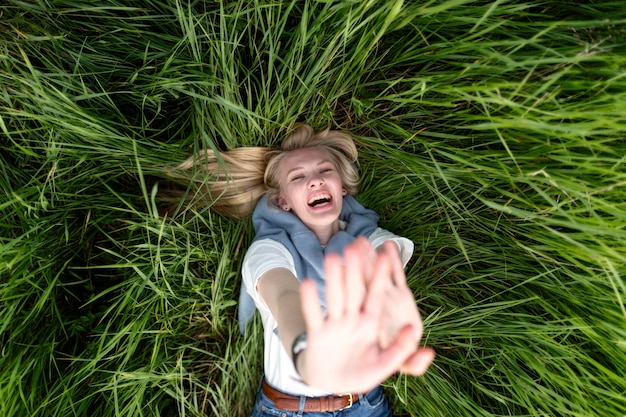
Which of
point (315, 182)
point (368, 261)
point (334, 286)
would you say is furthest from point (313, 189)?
point (334, 286)

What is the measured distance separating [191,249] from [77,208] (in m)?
0.46

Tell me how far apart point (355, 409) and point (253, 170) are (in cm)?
106

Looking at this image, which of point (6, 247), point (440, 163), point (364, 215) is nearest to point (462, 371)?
point (364, 215)

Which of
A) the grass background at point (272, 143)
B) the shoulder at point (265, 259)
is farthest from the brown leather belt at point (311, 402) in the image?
the shoulder at point (265, 259)

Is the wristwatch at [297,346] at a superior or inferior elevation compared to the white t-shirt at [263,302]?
superior

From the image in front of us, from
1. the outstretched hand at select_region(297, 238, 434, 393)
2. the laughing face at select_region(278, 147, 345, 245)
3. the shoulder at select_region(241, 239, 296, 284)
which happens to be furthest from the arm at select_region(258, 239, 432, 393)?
the laughing face at select_region(278, 147, 345, 245)

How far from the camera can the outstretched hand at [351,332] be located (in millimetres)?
850

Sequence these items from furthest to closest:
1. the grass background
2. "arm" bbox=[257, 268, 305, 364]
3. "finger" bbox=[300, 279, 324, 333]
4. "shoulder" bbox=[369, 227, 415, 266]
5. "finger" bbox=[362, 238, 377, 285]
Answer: "shoulder" bbox=[369, 227, 415, 266]
the grass background
"arm" bbox=[257, 268, 305, 364]
"finger" bbox=[362, 238, 377, 285]
"finger" bbox=[300, 279, 324, 333]

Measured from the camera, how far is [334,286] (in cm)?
85

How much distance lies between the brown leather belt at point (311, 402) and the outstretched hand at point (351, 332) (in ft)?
2.88

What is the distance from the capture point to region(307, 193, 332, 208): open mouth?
1.62m

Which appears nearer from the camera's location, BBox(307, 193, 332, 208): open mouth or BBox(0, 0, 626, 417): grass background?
BBox(0, 0, 626, 417): grass background

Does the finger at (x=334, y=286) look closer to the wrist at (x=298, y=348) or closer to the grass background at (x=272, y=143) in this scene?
the wrist at (x=298, y=348)

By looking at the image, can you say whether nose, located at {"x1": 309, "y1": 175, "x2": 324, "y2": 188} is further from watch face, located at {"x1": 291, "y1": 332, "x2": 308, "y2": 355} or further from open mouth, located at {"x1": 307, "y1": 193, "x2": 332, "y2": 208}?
watch face, located at {"x1": 291, "y1": 332, "x2": 308, "y2": 355}
